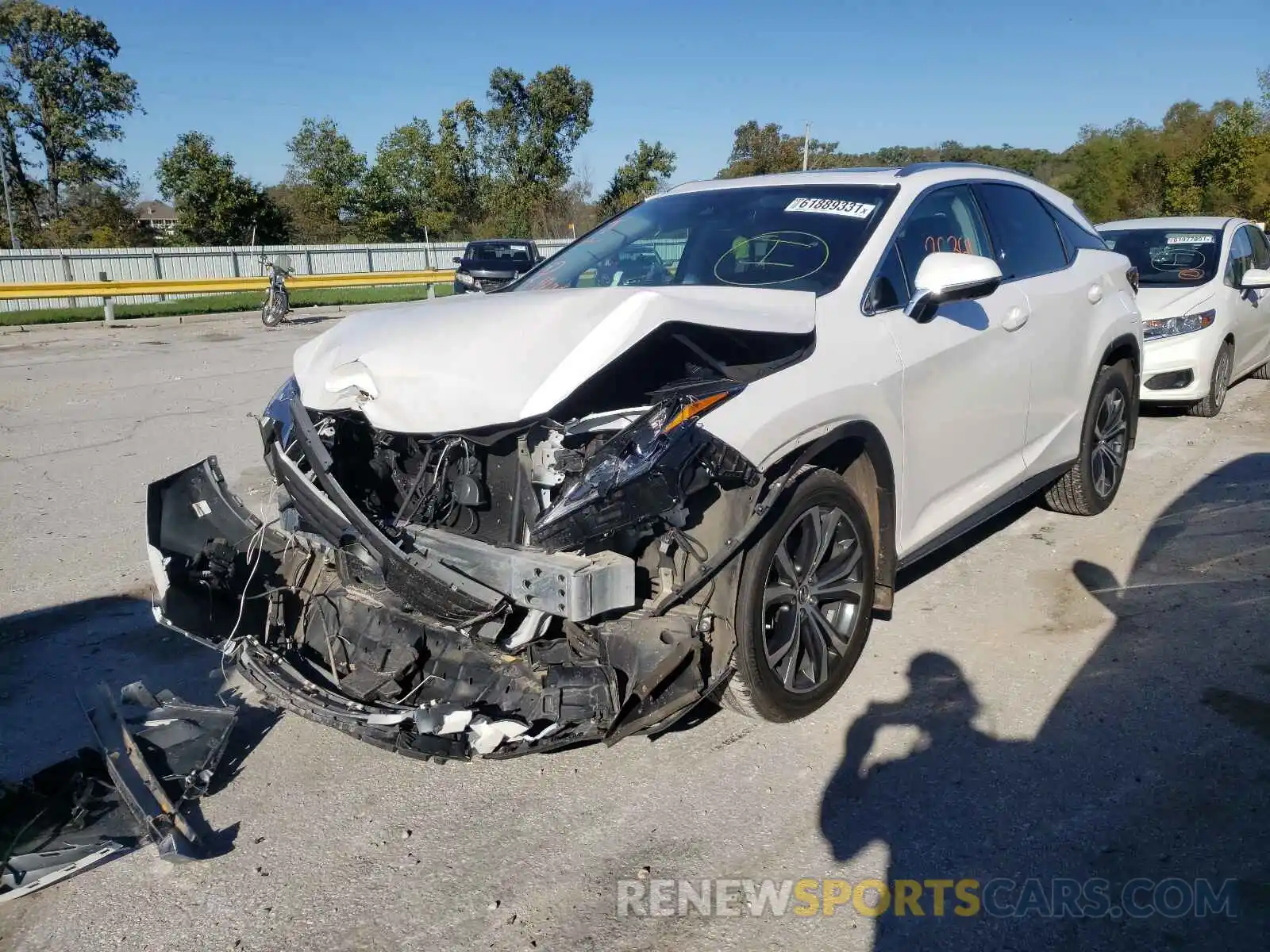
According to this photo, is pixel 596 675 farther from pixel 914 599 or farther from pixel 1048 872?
pixel 914 599

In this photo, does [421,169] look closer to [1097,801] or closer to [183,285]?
[183,285]

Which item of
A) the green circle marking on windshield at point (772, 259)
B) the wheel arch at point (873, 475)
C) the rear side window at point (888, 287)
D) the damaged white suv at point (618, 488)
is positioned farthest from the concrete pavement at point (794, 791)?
the green circle marking on windshield at point (772, 259)

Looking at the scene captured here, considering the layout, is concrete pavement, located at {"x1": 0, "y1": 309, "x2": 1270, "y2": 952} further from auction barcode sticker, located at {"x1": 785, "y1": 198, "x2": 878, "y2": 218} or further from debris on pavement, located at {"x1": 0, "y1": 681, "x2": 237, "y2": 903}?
auction barcode sticker, located at {"x1": 785, "y1": 198, "x2": 878, "y2": 218}

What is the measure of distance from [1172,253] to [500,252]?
16.9 metres

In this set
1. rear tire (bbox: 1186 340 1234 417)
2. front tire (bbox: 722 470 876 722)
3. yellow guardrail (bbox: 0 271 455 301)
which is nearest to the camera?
front tire (bbox: 722 470 876 722)

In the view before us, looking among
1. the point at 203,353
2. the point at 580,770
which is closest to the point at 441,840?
the point at 580,770

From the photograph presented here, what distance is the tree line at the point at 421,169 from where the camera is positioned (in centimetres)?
3969

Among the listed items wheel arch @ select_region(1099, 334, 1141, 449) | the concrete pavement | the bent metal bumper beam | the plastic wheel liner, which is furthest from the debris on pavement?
wheel arch @ select_region(1099, 334, 1141, 449)

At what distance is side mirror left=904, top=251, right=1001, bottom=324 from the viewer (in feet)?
12.6

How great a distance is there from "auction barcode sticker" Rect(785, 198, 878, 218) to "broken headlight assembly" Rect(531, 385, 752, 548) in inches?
64.2

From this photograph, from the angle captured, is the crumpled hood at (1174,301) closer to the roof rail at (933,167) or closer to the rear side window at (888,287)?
the roof rail at (933,167)

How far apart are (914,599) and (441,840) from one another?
2.75 metres

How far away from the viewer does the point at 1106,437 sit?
603 centimetres

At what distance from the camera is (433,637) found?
3365 mm
